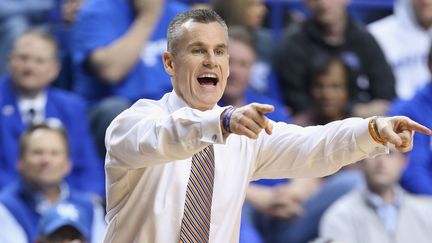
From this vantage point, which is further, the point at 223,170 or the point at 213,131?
the point at 223,170

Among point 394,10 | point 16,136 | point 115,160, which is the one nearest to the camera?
point 115,160

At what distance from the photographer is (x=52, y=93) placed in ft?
20.7

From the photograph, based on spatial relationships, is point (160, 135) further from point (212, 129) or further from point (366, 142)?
point (366, 142)

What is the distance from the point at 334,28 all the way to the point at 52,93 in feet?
6.62

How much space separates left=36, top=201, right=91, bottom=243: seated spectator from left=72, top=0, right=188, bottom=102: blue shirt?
1.58 meters

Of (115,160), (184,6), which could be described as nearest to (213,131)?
(115,160)

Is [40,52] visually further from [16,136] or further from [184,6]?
[184,6]

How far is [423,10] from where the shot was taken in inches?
287

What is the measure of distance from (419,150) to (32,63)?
243 cm

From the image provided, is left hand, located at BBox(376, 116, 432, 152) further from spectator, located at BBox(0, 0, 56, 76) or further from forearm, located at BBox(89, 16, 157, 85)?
spectator, located at BBox(0, 0, 56, 76)

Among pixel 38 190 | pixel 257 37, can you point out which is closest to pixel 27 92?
pixel 38 190

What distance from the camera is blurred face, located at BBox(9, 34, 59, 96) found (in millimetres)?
6230

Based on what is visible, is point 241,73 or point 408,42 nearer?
point 241,73

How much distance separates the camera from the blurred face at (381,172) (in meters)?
5.96
